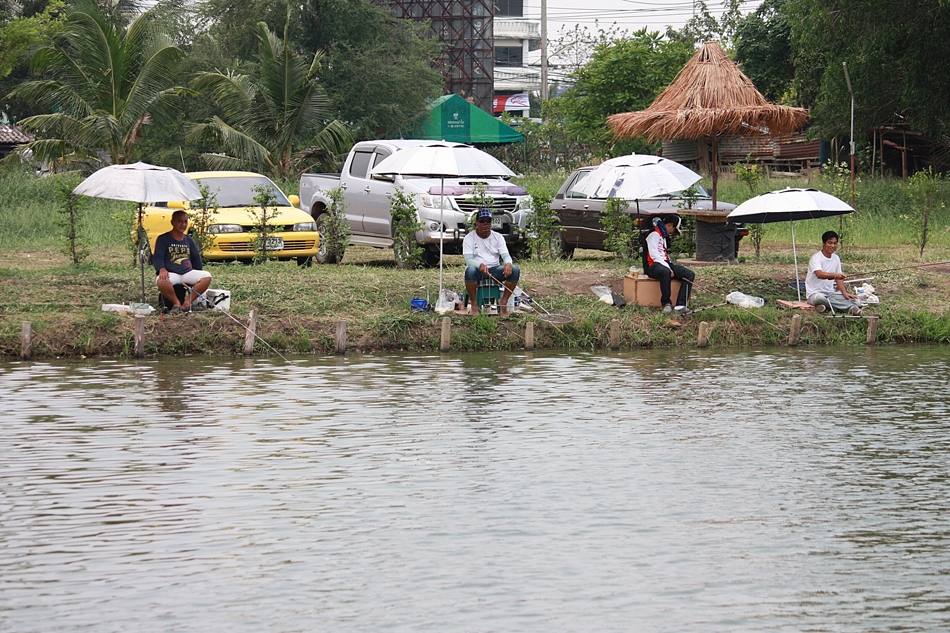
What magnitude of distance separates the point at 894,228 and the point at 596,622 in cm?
2293

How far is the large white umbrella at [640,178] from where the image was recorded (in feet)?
66.4

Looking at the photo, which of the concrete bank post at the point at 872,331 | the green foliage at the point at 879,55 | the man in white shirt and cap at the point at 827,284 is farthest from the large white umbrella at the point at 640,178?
the green foliage at the point at 879,55

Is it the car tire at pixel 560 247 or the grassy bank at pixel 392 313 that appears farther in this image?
the car tire at pixel 560 247

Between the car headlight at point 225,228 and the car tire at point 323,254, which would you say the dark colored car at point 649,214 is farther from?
the car headlight at point 225,228

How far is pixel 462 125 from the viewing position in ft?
169

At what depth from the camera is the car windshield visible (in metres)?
22.7

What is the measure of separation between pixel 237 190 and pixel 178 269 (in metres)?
5.66

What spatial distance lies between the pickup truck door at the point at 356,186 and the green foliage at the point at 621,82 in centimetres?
2157

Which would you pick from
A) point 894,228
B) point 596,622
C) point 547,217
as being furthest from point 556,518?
point 894,228

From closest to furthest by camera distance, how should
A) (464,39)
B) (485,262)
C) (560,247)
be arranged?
(485,262)
(560,247)
(464,39)

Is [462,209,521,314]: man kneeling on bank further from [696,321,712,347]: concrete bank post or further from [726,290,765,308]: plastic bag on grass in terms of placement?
[726,290,765,308]: plastic bag on grass

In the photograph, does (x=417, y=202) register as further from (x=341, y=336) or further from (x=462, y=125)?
(x=462, y=125)

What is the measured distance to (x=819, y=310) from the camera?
18828 mm

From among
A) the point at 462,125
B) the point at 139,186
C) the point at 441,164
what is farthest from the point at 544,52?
the point at 139,186
